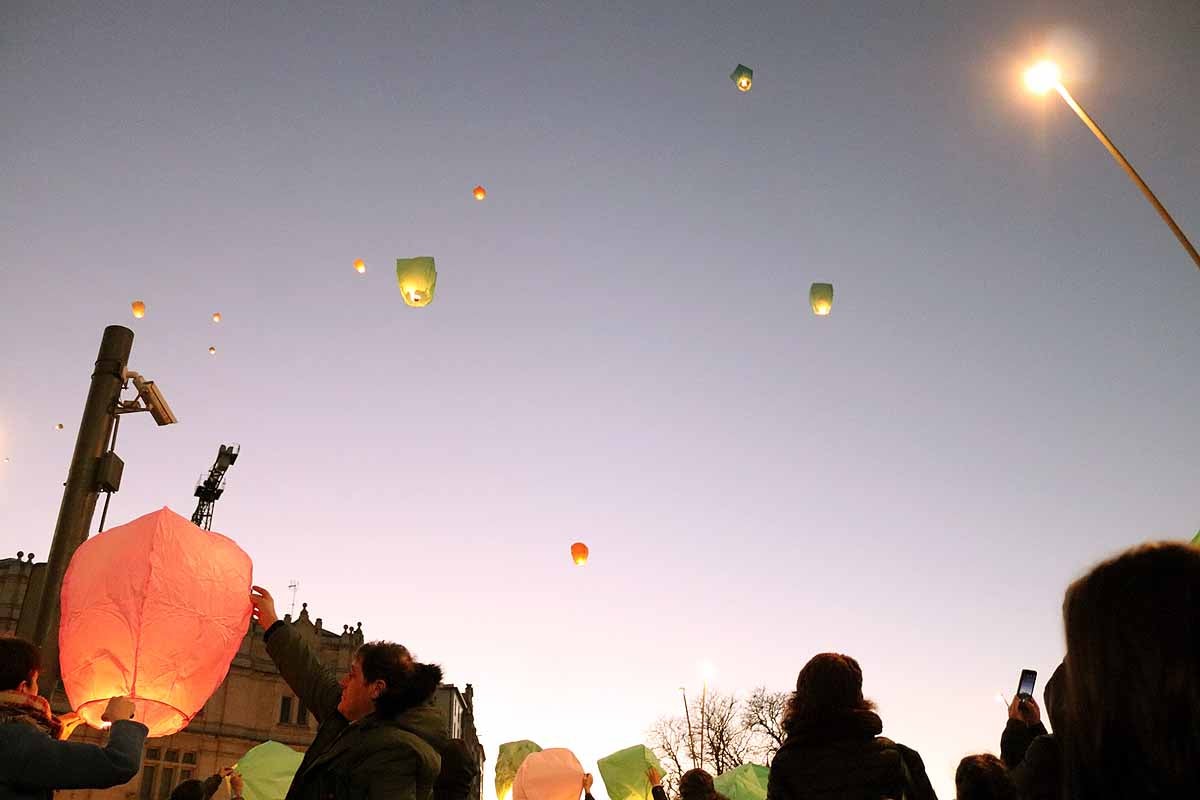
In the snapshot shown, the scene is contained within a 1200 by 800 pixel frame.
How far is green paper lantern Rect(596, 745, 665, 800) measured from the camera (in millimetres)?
11062

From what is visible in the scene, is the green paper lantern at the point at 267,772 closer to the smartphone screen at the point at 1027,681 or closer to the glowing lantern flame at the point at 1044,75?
the smartphone screen at the point at 1027,681

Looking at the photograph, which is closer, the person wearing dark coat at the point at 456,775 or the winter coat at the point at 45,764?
the winter coat at the point at 45,764

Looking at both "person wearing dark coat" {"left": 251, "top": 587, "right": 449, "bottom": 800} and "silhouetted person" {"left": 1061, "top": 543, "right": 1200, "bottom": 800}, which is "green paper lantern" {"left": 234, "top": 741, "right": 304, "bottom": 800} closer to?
"person wearing dark coat" {"left": 251, "top": 587, "right": 449, "bottom": 800}

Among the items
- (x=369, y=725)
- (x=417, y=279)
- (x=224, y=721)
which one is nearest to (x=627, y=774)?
(x=417, y=279)

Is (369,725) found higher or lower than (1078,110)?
lower

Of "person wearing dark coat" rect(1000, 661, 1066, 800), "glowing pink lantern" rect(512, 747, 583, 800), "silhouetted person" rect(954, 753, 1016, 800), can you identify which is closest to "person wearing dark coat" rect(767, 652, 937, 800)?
"silhouetted person" rect(954, 753, 1016, 800)

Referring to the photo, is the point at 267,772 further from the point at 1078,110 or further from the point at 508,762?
the point at 1078,110

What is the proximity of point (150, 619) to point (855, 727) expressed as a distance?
294 centimetres

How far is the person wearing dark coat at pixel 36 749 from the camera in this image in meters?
2.87

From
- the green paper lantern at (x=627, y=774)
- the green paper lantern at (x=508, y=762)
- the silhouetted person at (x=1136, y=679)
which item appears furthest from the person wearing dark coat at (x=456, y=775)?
the green paper lantern at (x=627, y=774)

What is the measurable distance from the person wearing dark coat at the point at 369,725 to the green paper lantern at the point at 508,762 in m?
7.33

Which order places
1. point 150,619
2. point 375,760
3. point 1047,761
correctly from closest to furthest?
point 1047,761 < point 375,760 < point 150,619

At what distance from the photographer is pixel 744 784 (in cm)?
1258

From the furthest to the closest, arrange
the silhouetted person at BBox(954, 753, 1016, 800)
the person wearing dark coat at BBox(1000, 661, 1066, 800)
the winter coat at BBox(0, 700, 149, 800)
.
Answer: the silhouetted person at BBox(954, 753, 1016, 800) → the winter coat at BBox(0, 700, 149, 800) → the person wearing dark coat at BBox(1000, 661, 1066, 800)
